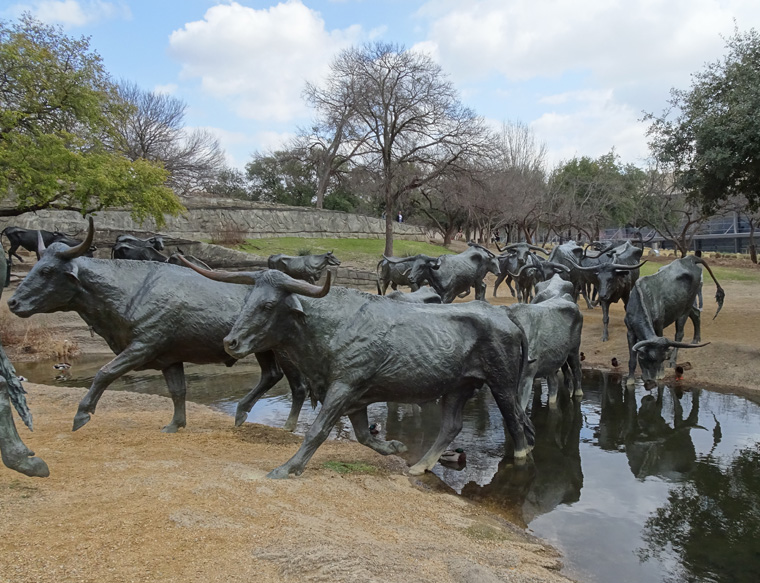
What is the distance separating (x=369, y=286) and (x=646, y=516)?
65.8 feet

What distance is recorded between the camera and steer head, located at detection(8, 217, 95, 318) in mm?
6039

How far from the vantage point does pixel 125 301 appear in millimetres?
6406

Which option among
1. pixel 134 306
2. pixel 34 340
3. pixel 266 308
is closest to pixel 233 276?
pixel 266 308

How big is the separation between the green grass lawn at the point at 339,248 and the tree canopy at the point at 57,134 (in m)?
9.80

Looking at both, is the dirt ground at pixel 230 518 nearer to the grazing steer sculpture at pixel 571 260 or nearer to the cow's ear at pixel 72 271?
the cow's ear at pixel 72 271

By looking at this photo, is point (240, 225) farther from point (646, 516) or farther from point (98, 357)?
point (646, 516)

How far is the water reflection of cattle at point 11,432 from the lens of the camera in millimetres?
3963

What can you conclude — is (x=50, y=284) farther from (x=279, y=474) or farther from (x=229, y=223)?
(x=229, y=223)

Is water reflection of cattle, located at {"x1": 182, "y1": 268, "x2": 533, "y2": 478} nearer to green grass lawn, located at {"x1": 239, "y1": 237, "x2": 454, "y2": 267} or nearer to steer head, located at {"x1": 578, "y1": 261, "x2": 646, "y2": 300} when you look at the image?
steer head, located at {"x1": 578, "y1": 261, "x2": 646, "y2": 300}

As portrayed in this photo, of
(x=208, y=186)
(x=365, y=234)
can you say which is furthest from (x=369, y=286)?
(x=208, y=186)

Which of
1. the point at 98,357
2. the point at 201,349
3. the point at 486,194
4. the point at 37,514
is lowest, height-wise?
the point at 98,357

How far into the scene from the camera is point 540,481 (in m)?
6.38

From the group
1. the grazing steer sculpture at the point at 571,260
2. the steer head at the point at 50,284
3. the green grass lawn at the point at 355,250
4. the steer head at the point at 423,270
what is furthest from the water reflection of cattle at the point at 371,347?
the green grass lawn at the point at 355,250

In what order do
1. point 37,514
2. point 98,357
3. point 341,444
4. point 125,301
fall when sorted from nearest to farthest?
point 37,514 < point 125,301 < point 341,444 < point 98,357
